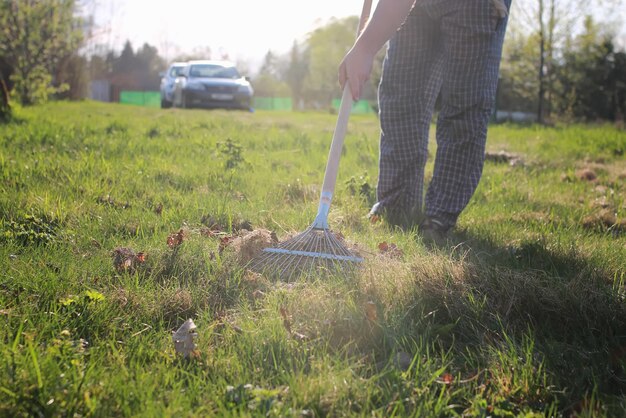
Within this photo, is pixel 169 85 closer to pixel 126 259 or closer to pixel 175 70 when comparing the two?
pixel 175 70

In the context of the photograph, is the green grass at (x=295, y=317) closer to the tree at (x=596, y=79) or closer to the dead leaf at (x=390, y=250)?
the dead leaf at (x=390, y=250)

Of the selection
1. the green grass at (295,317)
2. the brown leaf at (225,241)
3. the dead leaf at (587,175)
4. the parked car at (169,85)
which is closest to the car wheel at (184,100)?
the parked car at (169,85)

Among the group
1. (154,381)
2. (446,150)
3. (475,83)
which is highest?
(475,83)

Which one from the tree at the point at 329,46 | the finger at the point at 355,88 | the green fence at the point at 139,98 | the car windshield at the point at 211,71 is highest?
the tree at the point at 329,46

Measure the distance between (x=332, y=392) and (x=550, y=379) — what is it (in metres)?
0.57

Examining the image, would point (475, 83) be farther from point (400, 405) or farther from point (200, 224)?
point (400, 405)

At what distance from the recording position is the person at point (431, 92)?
281 centimetres

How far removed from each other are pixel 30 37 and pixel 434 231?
11.9 metres

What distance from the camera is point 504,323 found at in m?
1.90

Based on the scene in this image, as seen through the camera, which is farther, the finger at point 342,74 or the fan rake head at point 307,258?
the finger at point 342,74

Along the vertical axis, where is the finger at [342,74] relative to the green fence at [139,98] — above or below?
above

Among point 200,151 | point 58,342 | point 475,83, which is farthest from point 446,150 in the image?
point 200,151

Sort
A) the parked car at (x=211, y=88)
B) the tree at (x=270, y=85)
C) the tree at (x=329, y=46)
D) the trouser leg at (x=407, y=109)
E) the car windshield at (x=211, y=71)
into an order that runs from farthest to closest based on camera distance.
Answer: the tree at (x=270, y=85)
the tree at (x=329, y=46)
the car windshield at (x=211, y=71)
the parked car at (x=211, y=88)
the trouser leg at (x=407, y=109)

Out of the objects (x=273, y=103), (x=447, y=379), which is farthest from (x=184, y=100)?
(x=273, y=103)
